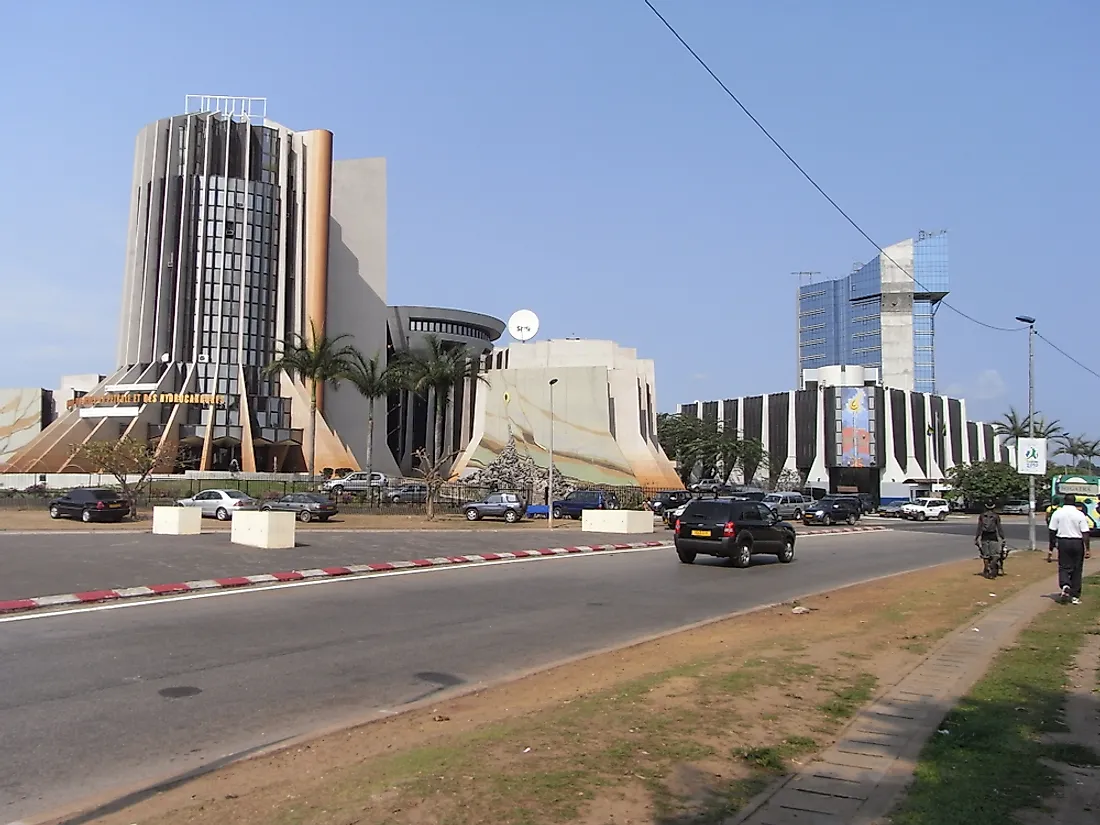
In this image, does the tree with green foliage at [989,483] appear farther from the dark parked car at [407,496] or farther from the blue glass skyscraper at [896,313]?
the blue glass skyscraper at [896,313]

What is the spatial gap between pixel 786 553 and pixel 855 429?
90283 millimetres

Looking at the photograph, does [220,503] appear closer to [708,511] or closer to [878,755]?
[708,511]

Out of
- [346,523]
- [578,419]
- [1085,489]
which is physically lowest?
[346,523]

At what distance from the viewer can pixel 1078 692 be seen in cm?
832

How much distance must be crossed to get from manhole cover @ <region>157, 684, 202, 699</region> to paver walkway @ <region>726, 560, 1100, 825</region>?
221 inches

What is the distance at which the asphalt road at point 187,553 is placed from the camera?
17.9 m

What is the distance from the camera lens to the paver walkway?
5.15 metres

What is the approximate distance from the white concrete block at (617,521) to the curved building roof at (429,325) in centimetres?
7201

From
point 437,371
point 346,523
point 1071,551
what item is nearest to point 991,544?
point 1071,551

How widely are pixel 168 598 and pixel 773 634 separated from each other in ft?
32.2

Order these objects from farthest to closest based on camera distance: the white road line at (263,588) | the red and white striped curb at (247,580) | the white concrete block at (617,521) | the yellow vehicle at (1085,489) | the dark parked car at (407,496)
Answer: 1. the dark parked car at (407,496)
2. the yellow vehicle at (1085,489)
3. the white concrete block at (617,521)
4. the red and white striped curb at (247,580)
5. the white road line at (263,588)

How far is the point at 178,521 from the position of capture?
29719mm

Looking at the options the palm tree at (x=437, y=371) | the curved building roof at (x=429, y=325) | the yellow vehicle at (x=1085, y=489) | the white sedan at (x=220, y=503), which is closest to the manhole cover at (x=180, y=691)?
the white sedan at (x=220, y=503)

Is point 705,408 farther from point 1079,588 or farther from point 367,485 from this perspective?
point 1079,588
